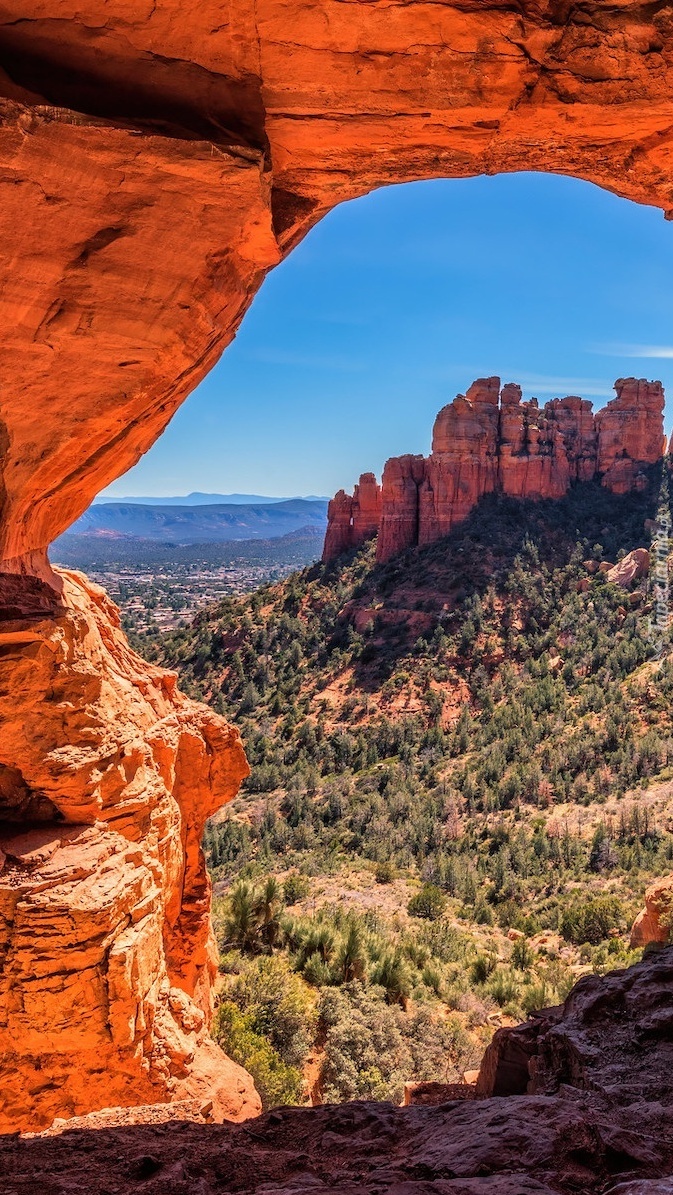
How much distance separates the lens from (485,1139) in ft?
9.94

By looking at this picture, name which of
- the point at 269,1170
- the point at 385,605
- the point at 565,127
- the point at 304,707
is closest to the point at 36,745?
the point at 269,1170

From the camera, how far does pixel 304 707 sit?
4378 cm

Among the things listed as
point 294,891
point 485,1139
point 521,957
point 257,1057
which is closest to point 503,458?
point 294,891

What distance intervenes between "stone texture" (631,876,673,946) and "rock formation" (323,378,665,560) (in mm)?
42997

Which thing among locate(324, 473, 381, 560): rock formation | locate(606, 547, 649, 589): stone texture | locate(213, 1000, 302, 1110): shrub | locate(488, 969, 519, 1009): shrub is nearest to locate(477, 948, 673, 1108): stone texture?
locate(213, 1000, 302, 1110): shrub

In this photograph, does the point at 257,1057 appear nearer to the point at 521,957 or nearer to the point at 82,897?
the point at 82,897

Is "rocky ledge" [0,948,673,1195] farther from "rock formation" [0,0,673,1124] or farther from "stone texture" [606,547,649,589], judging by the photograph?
"stone texture" [606,547,649,589]

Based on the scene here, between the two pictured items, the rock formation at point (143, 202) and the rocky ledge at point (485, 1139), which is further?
the rock formation at point (143, 202)

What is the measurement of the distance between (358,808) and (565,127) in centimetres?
2975

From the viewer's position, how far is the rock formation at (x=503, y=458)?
180ft

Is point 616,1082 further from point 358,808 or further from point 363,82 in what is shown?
point 358,808

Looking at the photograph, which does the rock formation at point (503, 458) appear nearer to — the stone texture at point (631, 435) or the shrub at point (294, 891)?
the stone texture at point (631, 435)

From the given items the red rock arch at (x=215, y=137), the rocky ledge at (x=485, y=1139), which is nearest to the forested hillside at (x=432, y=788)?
the rocky ledge at (x=485, y=1139)

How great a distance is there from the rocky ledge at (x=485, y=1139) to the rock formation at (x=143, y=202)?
71.0 inches
